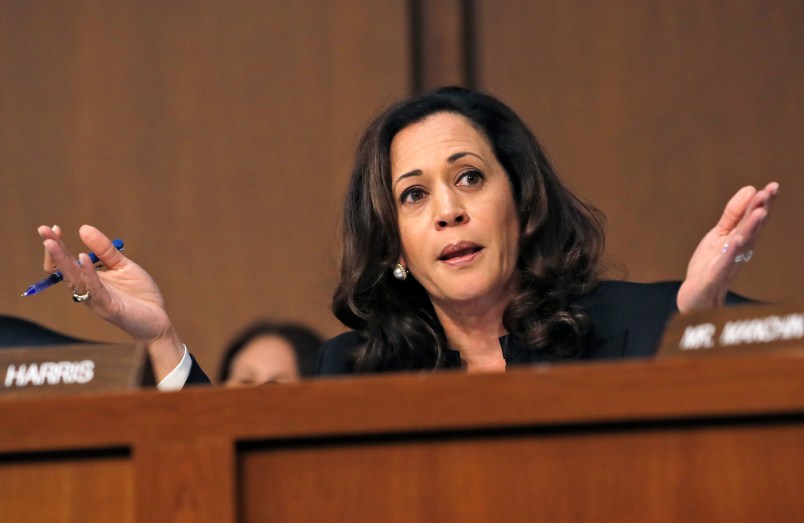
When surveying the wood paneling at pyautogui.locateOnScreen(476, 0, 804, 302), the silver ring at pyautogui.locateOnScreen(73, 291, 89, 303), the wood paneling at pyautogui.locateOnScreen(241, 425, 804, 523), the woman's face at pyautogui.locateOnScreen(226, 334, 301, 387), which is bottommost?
the wood paneling at pyautogui.locateOnScreen(241, 425, 804, 523)

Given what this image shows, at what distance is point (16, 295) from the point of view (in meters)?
3.37

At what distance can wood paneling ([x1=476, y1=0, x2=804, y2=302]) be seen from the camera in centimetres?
310

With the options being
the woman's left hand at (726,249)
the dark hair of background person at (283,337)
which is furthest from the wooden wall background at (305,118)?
the woman's left hand at (726,249)

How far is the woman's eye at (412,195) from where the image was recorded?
6.66ft

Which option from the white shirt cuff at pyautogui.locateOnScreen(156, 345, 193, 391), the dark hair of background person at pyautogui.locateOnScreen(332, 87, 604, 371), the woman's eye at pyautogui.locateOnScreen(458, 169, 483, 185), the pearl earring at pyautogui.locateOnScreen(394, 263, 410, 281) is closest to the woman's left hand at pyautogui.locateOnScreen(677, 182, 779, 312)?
the dark hair of background person at pyautogui.locateOnScreen(332, 87, 604, 371)

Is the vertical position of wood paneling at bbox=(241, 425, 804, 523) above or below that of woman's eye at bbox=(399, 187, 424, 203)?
below

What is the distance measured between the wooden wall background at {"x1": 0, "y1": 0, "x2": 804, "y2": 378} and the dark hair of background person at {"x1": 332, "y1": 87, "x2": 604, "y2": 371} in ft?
3.39

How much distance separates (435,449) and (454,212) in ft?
3.32

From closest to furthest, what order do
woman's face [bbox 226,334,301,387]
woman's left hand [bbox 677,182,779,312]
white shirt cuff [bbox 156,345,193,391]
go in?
1. woman's left hand [bbox 677,182,779,312]
2. white shirt cuff [bbox 156,345,193,391]
3. woman's face [bbox 226,334,301,387]

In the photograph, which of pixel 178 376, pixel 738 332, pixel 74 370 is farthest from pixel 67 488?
pixel 178 376

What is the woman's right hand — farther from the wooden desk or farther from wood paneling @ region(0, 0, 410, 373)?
wood paneling @ region(0, 0, 410, 373)

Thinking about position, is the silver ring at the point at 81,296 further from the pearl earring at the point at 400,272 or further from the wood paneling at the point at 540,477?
the wood paneling at the point at 540,477

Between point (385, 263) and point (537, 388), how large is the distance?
3.89 ft

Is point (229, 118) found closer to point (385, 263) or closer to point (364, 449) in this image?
point (385, 263)
